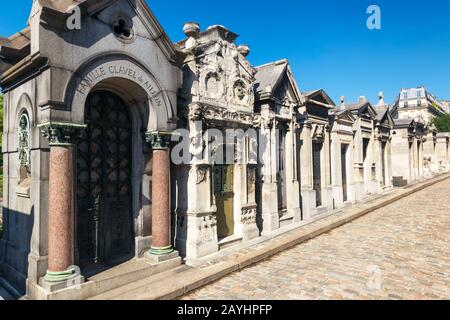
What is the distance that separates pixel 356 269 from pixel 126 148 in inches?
250

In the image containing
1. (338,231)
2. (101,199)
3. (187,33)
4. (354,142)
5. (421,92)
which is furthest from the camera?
(421,92)

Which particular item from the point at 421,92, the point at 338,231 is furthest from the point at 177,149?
the point at 421,92

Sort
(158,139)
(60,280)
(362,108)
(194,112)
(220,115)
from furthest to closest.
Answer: (362,108) < (220,115) < (194,112) < (158,139) < (60,280)

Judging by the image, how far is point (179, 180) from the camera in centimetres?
849

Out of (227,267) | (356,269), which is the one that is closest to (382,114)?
(356,269)

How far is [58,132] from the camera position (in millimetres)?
5457

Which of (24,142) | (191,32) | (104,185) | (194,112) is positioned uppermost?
(191,32)

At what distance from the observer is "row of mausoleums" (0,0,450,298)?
5578 mm

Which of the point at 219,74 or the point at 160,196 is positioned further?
the point at 219,74

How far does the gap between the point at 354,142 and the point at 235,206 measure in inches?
449

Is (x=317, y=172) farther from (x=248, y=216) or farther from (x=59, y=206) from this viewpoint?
(x=59, y=206)
